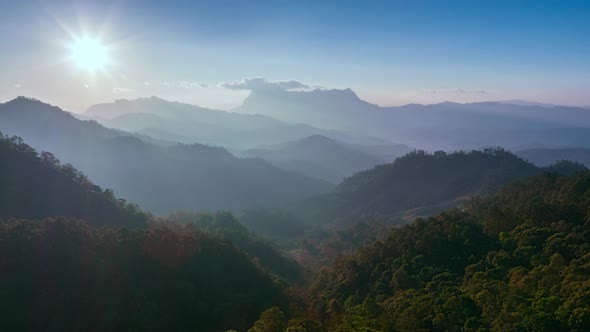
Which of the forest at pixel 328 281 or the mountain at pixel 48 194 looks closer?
the forest at pixel 328 281

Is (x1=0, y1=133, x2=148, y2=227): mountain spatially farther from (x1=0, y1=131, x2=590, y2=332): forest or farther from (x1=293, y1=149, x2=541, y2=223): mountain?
(x1=293, y1=149, x2=541, y2=223): mountain

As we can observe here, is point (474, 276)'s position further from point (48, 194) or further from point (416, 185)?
point (416, 185)

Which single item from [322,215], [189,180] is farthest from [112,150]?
[322,215]

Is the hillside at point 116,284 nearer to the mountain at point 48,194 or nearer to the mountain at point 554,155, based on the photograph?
the mountain at point 48,194

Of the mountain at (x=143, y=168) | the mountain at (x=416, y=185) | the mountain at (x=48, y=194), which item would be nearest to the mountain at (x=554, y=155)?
the mountain at (x=416, y=185)

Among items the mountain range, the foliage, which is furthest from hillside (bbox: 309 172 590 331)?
the mountain range

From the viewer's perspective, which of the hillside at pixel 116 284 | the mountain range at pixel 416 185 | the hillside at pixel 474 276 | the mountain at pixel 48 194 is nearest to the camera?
the hillside at pixel 474 276

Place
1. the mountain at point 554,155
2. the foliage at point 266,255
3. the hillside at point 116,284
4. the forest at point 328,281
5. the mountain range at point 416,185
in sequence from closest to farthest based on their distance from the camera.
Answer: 1. the forest at point 328,281
2. the hillside at point 116,284
3. the foliage at point 266,255
4. the mountain range at point 416,185
5. the mountain at point 554,155

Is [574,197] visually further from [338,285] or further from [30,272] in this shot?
[30,272]
